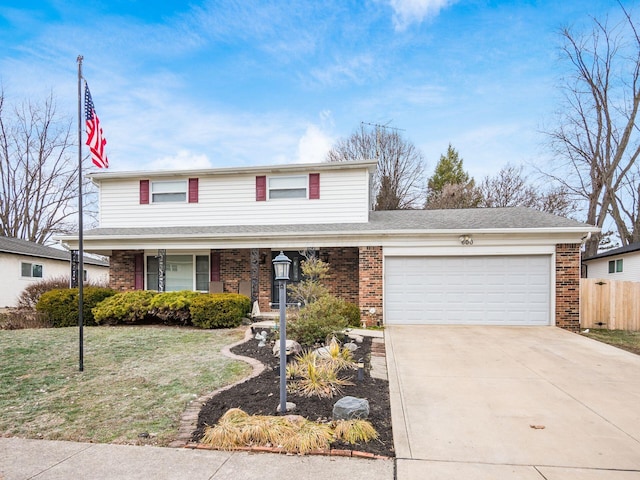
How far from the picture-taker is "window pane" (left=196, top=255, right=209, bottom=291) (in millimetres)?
12859

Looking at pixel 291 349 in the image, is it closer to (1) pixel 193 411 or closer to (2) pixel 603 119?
(1) pixel 193 411

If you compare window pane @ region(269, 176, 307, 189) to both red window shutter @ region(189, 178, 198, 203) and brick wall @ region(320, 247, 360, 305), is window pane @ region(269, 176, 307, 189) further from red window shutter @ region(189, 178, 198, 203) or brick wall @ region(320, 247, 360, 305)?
red window shutter @ region(189, 178, 198, 203)

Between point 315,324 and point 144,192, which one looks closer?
point 315,324

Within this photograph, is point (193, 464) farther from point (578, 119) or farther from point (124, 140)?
point (578, 119)

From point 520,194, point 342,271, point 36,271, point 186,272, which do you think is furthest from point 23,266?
point 520,194

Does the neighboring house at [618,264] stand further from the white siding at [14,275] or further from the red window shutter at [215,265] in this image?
the white siding at [14,275]

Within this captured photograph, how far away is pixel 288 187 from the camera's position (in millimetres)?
12539

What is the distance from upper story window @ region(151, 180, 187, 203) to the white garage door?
7.26 metres

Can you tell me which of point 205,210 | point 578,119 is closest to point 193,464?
point 205,210

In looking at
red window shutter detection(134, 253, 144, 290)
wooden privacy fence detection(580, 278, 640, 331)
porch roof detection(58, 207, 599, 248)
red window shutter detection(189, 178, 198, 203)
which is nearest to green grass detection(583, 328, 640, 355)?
wooden privacy fence detection(580, 278, 640, 331)

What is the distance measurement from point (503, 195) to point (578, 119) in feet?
19.5

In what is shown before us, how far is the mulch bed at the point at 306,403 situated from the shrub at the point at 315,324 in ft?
5.58

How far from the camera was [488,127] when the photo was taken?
55.8 feet

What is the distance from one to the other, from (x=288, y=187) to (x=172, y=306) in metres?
5.10
